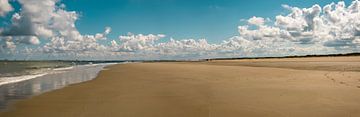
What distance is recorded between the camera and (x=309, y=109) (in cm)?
743

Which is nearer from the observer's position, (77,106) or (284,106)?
(284,106)

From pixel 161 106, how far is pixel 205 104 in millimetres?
1372

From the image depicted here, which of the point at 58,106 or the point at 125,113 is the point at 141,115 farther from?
the point at 58,106

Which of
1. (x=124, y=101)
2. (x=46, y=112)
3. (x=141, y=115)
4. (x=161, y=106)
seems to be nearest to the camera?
(x=141, y=115)

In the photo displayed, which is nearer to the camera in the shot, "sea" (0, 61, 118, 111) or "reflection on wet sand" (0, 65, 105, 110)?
"reflection on wet sand" (0, 65, 105, 110)

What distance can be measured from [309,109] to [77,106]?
681cm

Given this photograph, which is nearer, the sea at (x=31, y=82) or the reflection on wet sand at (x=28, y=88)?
the reflection on wet sand at (x=28, y=88)

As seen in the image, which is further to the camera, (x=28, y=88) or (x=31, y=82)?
(x=31, y=82)

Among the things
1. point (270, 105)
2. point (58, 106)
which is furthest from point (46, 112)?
point (270, 105)

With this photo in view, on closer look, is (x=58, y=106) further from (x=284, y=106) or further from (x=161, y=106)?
(x=284, y=106)

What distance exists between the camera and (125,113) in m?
7.39

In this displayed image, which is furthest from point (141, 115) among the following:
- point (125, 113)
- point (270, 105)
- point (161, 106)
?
point (270, 105)

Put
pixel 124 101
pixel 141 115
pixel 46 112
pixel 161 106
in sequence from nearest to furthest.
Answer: pixel 141 115, pixel 46 112, pixel 161 106, pixel 124 101

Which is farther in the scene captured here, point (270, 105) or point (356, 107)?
point (270, 105)
